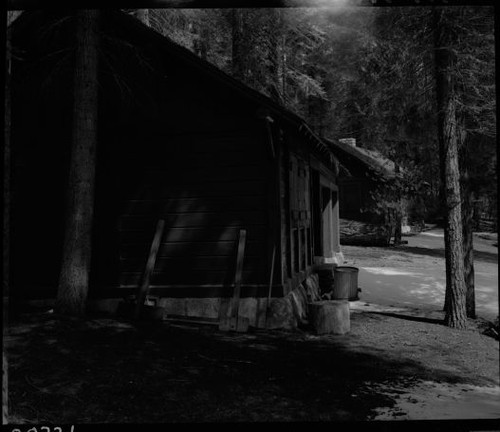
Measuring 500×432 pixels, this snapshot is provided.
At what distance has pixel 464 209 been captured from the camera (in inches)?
490

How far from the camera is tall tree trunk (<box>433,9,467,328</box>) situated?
34.4 feet

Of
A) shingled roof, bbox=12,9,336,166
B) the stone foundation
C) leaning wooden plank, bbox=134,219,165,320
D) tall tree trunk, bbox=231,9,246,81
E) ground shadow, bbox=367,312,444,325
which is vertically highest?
tall tree trunk, bbox=231,9,246,81

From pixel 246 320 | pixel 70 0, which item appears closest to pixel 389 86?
pixel 246 320

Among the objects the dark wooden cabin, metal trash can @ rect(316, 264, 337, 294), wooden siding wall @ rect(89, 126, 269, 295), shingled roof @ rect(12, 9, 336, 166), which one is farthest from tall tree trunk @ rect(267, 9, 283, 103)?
wooden siding wall @ rect(89, 126, 269, 295)

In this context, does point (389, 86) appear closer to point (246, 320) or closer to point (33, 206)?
point (246, 320)

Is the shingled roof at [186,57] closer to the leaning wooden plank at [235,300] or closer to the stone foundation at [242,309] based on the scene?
the leaning wooden plank at [235,300]

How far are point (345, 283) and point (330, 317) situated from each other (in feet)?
11.8

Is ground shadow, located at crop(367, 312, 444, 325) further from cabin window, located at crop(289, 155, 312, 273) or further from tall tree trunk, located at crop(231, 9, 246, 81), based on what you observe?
tall tree trunk, located at crop(231, 9, 246, 81)

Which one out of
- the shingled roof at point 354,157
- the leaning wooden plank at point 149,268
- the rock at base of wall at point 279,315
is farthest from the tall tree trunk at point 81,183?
the shingled roof at point 354,157

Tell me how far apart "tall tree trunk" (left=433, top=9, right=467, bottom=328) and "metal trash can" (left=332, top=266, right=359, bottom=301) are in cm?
279

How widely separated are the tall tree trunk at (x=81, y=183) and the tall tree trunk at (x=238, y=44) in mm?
11656

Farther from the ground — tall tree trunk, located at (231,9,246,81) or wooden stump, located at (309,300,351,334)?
tall tree trunk, located at (231,9,246,81)

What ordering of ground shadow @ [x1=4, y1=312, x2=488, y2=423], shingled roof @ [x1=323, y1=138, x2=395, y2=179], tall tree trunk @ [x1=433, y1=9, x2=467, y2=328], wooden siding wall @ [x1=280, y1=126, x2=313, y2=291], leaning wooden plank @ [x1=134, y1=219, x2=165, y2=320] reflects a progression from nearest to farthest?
A: ground shadow @ [x1=4, y1=312, x2=488, y2=423] → leaning wooden plank @ [x1=134, y1=219, x2=165, y2=320] → tall tree trunk @ [x1=433, y1=9, x2=467, y2=328] → wooden siding wall @ [x1=280, y1=126, x2=313, y2=291] → shingled roof @ [x1=323, y1=138, x2=395, y2=179]

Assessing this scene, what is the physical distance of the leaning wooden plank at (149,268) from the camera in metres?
9.50
